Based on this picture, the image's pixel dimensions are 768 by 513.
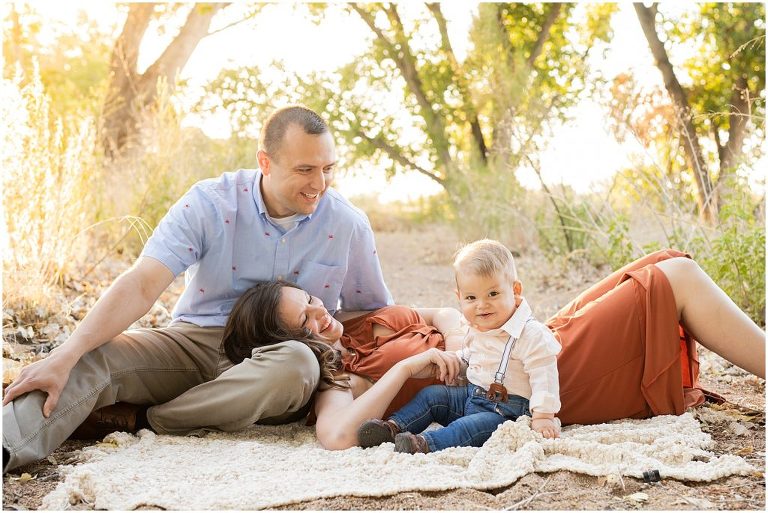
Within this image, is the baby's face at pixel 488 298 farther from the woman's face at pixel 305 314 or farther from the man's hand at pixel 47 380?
the man's hand at pixel 47 380

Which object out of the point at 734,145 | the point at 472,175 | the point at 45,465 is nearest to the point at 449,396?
the point at 45,465

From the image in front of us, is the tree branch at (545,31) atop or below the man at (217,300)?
atop

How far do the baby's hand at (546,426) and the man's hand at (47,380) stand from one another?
1.54 meters

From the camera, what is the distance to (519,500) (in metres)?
2.29

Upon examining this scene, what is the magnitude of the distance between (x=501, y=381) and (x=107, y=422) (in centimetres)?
145

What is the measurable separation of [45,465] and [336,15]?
858 cm

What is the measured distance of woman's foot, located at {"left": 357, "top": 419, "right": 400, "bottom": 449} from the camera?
110 inches

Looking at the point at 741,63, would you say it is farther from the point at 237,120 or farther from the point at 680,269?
the point at 680,269

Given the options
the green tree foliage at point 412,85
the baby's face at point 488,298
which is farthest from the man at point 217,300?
the green tree foliage at point 412,85

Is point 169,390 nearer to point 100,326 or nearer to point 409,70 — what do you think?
point 100,326

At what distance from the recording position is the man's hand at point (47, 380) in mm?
2736

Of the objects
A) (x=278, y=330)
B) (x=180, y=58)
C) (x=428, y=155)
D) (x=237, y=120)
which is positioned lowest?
(x=278, y=330)

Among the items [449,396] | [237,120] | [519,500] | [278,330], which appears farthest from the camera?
[237,120]

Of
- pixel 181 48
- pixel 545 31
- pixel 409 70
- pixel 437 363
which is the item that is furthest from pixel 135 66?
pixel 437 363
